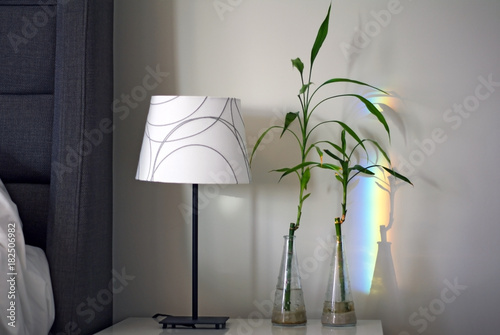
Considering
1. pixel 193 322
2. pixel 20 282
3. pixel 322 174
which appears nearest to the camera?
pixel 20 282

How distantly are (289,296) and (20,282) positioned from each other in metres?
0.72

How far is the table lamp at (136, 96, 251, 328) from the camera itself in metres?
1.74

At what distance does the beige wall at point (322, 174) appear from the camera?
2000mm

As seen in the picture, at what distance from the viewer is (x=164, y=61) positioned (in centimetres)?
213

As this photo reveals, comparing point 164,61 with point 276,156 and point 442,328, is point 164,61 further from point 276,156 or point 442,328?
point 442,328

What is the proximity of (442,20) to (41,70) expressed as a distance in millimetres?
1220

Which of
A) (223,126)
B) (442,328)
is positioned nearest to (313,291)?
(442,328)

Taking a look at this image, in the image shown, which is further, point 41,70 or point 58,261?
point 41,70

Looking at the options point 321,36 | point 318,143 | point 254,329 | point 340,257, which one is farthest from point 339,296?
point 321,36

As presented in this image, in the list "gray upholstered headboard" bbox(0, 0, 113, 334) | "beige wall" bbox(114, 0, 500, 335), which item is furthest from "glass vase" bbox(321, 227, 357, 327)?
"gray upholstered headboard" bbox(0, 0, 113, 334)

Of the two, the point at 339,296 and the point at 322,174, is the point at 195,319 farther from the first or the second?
the point at 322,174

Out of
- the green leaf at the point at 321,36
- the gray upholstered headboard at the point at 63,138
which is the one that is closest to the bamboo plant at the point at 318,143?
the green leaf at the point at 321,36

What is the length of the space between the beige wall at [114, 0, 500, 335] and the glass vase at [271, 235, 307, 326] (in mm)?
190

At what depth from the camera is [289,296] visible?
1861mm
